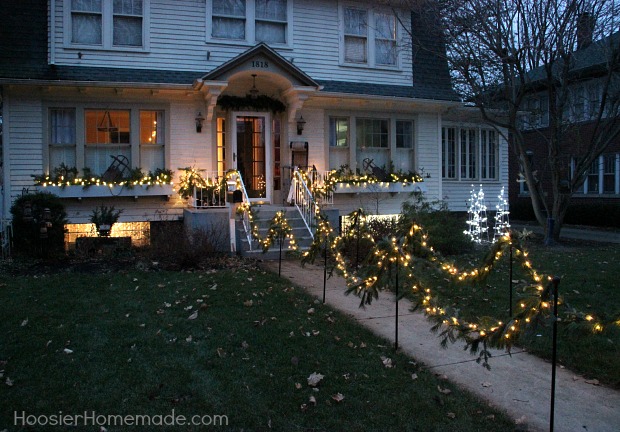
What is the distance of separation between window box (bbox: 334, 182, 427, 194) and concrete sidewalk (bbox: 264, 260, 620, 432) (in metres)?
7.74

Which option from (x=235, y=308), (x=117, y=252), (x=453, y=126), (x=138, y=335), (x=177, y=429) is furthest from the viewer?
(x=453, y=126)

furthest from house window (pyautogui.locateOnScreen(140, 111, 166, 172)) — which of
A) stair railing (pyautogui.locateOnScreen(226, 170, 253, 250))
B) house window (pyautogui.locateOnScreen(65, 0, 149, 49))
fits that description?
stair railing (pyautogui.locateOnScreen(226, 170, 253, 250))

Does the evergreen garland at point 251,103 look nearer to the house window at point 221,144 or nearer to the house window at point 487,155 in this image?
the house window at point 221,144

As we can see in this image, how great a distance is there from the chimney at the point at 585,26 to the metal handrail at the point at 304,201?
7.81m

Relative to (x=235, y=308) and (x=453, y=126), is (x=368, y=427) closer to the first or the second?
(x=235, y=308)

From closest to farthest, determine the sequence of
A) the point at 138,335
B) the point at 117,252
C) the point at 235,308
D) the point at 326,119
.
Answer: the point at 138,335, the point at 235,308, the point at 117,252, the point at 326,119

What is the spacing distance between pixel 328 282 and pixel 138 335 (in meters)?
3.99

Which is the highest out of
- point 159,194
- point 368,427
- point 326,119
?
point 326,119

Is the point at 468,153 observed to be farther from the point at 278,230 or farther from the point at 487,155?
the point at 278,230

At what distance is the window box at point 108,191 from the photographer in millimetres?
12367

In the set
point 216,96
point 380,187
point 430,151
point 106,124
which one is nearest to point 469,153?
point 430,151

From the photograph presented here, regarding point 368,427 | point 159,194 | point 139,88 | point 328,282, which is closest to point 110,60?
point 139,88

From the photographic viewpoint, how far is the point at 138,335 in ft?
19.0

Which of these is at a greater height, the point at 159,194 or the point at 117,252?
the point at 159,194
